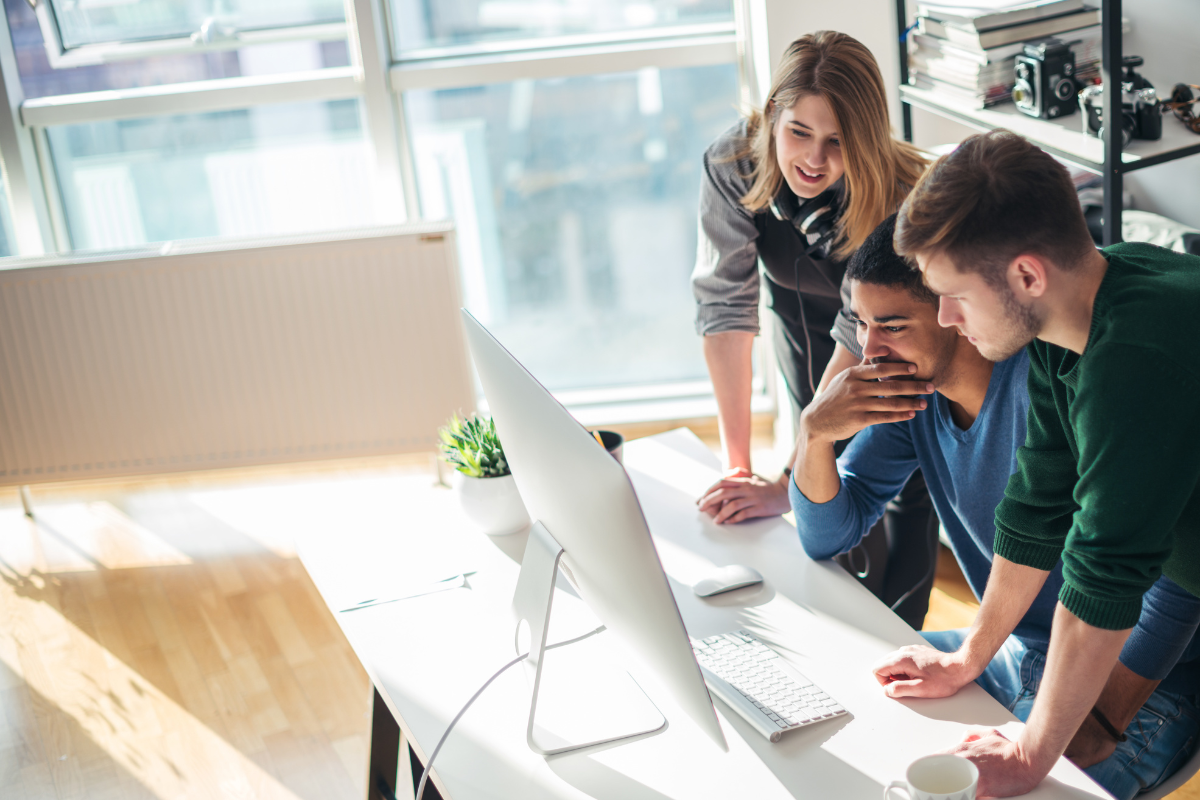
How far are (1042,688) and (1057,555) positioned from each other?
0.21m

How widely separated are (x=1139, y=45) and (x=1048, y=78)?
361mm

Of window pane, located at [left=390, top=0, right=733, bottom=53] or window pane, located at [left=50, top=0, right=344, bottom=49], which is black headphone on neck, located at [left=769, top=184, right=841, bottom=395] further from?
window pane, located at [left=50, top=0, right=344, bottom=49]

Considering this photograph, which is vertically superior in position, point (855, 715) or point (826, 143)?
point (826, 143)

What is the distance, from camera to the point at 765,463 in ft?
11.1

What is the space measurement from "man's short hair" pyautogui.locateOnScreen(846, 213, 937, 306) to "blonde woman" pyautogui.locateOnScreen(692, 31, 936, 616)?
0.33m

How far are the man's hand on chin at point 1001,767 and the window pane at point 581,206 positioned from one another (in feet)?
8.13

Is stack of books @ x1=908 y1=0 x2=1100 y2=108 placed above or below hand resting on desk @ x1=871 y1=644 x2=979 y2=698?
above

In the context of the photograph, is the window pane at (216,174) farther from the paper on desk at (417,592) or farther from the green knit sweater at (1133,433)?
the green knit sweater at (1133,433)

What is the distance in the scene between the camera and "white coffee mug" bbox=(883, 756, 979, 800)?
0.95 meters

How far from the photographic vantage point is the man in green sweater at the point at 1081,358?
964 mm

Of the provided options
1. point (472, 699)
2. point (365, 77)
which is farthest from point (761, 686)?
point (365, 77)

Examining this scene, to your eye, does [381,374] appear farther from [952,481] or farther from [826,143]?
[952,481]

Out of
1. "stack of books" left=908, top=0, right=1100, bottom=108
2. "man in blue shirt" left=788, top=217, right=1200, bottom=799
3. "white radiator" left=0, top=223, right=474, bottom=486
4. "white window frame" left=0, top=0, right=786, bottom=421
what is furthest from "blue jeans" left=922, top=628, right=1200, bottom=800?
"white radiator" left=0, top=223, right=474, bottom=486

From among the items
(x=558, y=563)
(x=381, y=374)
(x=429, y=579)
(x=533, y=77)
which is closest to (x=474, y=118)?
(x=533, y=77)
